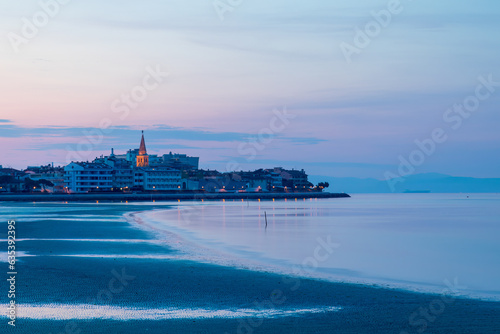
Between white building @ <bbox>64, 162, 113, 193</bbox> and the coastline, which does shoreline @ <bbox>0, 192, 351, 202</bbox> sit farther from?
the coastline

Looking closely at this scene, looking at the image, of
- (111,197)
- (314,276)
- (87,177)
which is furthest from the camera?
(87,177)

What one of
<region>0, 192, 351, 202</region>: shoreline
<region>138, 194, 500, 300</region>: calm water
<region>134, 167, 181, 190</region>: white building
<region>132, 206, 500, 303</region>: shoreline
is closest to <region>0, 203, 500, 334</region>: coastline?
<region>132, 206, 500, 303</region>: shoreline

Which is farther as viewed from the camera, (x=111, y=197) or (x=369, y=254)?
(x=111, y=197)

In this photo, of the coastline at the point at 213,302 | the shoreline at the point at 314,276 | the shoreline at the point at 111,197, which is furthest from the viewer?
the shoreline at the point at 111,197

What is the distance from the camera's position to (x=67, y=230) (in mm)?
31625

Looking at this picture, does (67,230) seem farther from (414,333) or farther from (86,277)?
(414,333)

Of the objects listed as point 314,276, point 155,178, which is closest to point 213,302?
point 314,276

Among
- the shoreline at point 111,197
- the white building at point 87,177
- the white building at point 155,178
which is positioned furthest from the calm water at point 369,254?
the white building at point 155,178

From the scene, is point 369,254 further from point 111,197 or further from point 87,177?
point 87,177

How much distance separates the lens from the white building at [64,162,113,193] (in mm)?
131250

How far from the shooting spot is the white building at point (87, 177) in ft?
431

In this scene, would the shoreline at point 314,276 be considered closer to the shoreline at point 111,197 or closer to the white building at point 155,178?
the shoreline at point 111,197

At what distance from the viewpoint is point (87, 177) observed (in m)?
133

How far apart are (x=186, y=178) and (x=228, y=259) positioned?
147 meters
